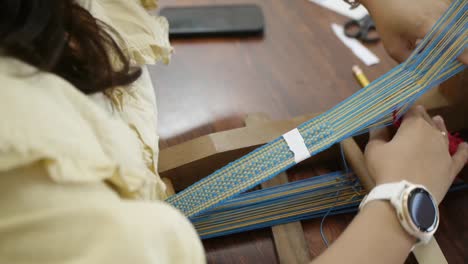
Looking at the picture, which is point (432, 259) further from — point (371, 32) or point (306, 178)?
point (371, 32)

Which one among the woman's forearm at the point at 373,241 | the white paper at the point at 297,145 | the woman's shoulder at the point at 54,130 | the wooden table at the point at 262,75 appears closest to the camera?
the woman's shoulder at the point at 54,130

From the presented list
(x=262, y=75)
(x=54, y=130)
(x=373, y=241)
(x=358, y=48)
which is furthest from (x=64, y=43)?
(x=358, y=48)

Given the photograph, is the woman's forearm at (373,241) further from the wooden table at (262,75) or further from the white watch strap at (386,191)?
the wooden table at (262,75)

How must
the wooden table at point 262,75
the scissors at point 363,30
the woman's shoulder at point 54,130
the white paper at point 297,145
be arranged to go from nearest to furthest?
the woman's shoulder at point 54,130
the white paper at point 297,145
the wooden table at point 262,75
the scissors at point 363,30

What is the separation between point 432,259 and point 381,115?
0.23 m

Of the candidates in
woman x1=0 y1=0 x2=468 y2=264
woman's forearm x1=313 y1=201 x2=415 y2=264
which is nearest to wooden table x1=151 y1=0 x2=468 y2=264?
woman's forearm x1=313 y1=201 x2=415 y2=264

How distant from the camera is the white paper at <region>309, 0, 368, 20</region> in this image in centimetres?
94

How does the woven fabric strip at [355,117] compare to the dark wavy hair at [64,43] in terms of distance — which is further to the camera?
the woven fabric strip at [355,117]

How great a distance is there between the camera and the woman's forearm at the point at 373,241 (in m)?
0.45

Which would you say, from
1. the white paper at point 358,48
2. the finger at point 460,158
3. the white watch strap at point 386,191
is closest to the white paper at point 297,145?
the white watch strap at point 386,191

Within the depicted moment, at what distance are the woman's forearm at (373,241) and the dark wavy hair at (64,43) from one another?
36cm

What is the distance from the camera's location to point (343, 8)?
96cm

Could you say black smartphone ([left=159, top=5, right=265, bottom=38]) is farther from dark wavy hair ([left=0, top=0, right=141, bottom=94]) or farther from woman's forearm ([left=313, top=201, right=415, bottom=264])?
woman's forearm ([left=313, top=201, right=415, bottom=264])

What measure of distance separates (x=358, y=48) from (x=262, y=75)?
26 centimetres
